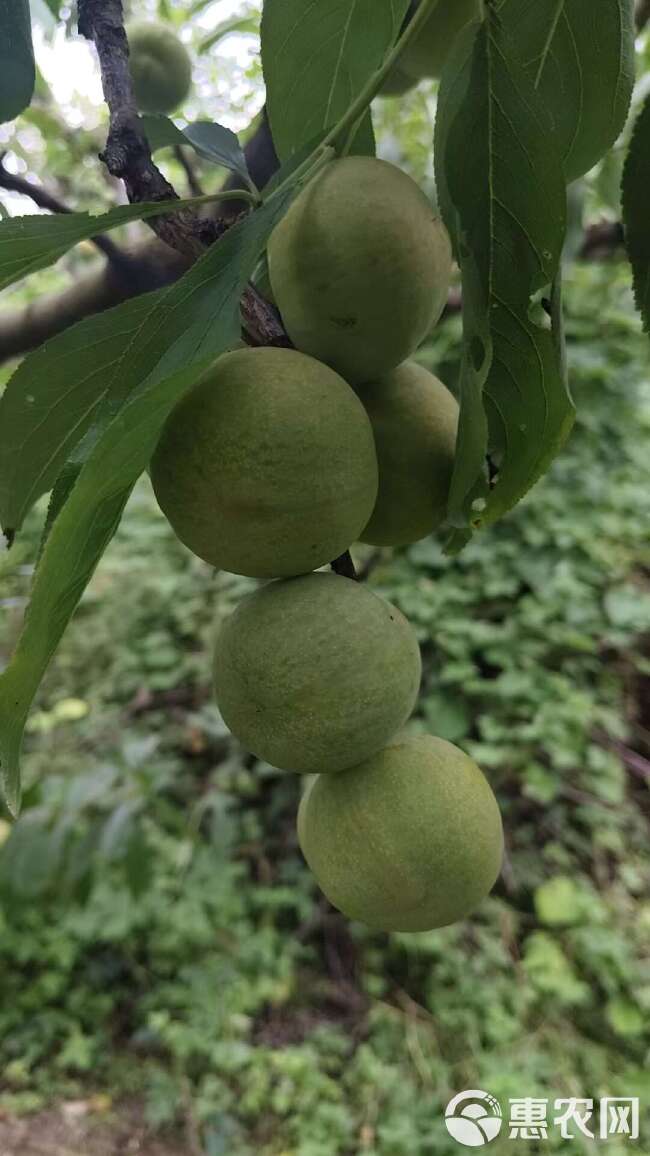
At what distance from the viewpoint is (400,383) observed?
0.55 meters

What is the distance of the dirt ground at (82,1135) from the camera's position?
5.86ft

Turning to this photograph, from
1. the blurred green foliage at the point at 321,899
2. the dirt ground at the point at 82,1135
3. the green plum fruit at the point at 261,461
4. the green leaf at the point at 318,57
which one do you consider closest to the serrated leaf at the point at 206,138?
the green leaf at the point at 318,57

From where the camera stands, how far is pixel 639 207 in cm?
51

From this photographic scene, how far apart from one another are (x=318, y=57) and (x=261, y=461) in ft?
1.13

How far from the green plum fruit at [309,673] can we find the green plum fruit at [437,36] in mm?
379

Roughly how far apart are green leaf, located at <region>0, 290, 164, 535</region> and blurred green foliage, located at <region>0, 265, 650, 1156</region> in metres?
0.83

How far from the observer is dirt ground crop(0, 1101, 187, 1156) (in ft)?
5.86

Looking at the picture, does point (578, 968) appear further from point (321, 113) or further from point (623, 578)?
point (321, 113)

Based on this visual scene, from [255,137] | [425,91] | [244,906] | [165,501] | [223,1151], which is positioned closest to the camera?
[165,501]

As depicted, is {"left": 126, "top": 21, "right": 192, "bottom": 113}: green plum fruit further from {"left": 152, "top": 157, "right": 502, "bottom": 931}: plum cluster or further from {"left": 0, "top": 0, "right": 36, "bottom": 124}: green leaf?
{"left": 152, "top": 157, "right": 502, "bottom": 931}: plum cluster

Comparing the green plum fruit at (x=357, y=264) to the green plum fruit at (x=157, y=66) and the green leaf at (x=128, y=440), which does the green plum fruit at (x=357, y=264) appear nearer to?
the green leaf at (x=128, y=440)

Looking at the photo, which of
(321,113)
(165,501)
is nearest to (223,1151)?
(165,501)

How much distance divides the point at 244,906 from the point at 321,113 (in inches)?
74.7

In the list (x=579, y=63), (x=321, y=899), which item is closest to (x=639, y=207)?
(x=579, y=63)
